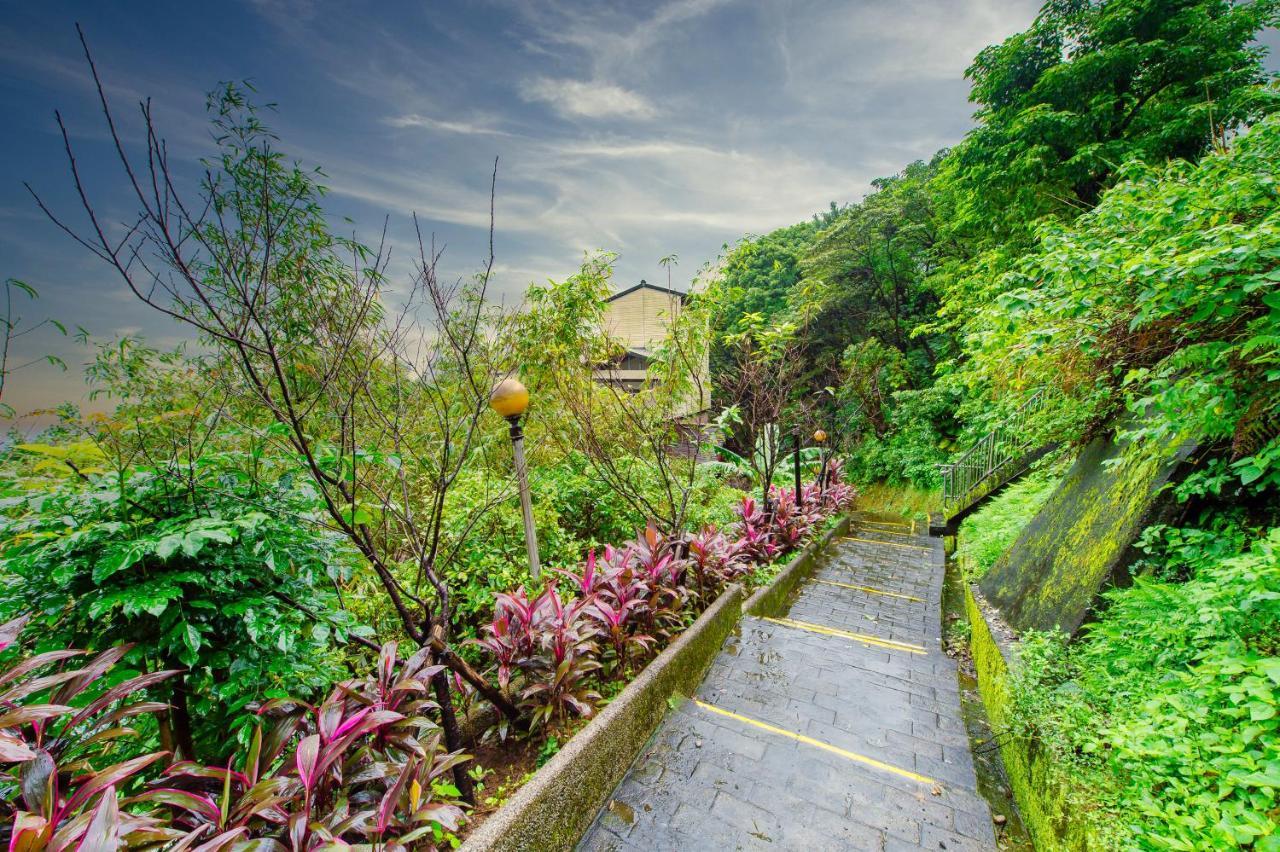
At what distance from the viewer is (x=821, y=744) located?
2682 mm

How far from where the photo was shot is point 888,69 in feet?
20.7

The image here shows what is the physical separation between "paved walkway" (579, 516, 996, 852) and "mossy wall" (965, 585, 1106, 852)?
20cm

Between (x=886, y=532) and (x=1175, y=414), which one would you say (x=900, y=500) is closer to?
(x=886, y=532)

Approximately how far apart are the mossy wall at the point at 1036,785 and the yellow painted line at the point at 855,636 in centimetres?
72

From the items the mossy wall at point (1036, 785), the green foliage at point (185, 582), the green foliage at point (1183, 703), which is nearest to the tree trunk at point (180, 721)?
the green foliage at point (185, 582)

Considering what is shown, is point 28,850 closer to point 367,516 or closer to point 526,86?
point 367,516

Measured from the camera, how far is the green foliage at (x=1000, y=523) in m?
4.99

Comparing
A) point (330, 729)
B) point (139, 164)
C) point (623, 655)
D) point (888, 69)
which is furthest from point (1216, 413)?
point (888, 69)

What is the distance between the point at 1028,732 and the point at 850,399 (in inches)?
585

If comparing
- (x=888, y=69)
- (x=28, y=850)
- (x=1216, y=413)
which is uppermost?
(x=888, y=69)

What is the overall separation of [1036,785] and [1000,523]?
4.76 m

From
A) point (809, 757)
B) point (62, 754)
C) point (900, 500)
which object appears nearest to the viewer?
point (62, 754)

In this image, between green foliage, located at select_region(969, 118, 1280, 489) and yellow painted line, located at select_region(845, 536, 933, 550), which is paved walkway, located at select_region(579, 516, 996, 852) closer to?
green foliage, located at select_region(969, 118, 1280, 489)

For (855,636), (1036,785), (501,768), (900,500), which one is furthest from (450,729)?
(900,500)
